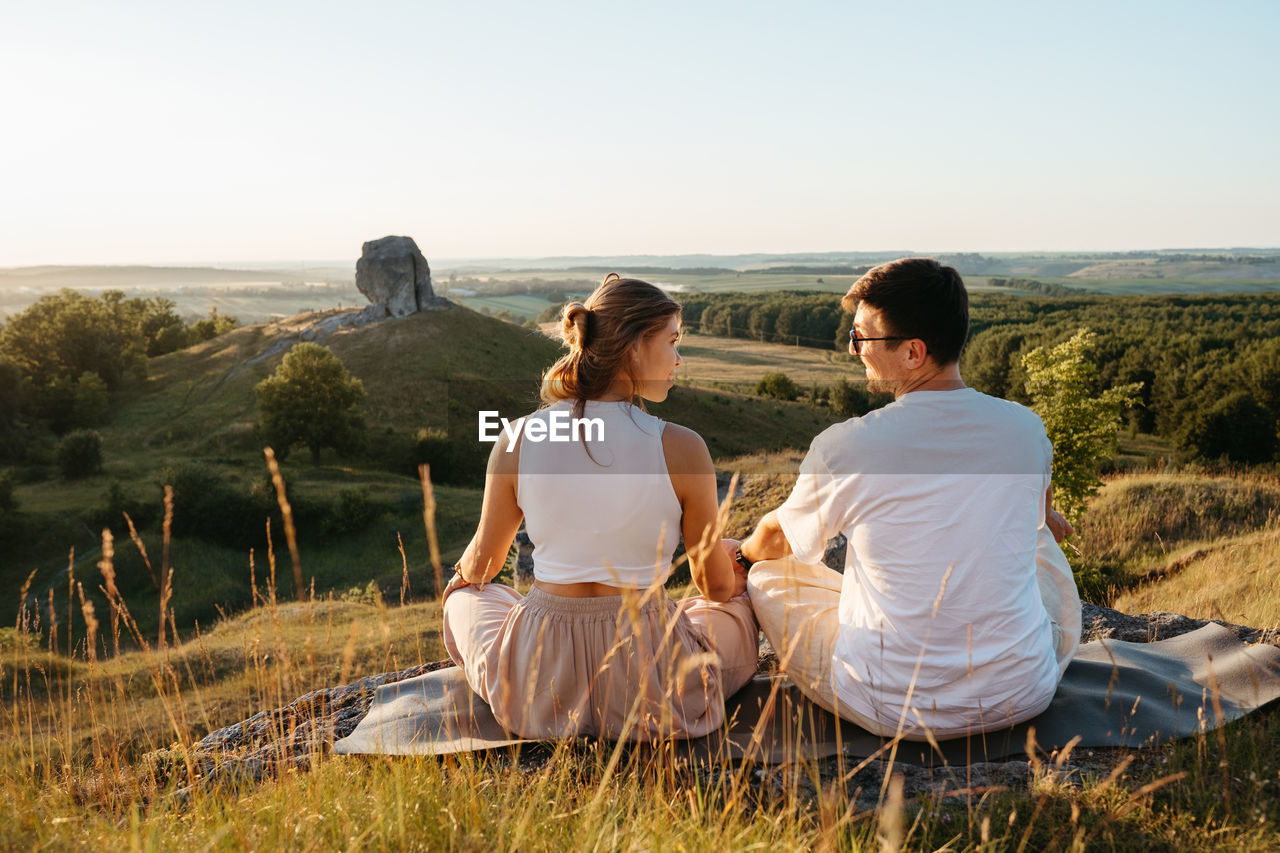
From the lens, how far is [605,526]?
271cm

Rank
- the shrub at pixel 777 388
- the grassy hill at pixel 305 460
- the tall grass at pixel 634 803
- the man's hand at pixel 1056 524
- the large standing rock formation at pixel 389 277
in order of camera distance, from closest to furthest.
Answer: the tall grass at pixel 634 803 → the man's hand at pixel 1056 524 → the grassy hill at pixel 305 460 → the shrub at pixel 777 388 → the large standing rock formation at pixel 389 277

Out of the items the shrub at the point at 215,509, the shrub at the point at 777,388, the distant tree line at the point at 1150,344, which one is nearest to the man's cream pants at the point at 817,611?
the distant tree line at the point at 1150,344

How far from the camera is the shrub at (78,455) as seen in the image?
34.2m

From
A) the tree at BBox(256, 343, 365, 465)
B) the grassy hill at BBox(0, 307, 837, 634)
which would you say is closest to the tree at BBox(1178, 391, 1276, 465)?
the grassy hill at BBox(0, 307, 837, 634)

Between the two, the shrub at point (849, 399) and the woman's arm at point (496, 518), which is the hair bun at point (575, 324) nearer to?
the woman's arm at point (496, 518)

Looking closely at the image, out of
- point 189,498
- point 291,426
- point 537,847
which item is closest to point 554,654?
point 537,847

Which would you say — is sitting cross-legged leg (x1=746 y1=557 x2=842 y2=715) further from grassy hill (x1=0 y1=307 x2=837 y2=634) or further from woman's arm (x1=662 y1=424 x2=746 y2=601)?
grassy hill (x1=0 y1=307 x2=837 y2=634)

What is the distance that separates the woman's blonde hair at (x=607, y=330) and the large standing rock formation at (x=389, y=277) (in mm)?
55258

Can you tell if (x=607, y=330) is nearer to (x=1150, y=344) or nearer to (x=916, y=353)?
(x=916, y=353)

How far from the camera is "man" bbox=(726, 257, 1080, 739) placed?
246 cm

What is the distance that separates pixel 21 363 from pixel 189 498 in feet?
90.6

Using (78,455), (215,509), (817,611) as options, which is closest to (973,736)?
(817,611)

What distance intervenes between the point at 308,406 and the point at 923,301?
37935mm

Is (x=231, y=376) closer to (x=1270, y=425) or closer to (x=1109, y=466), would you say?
(x=1109, y=466)
